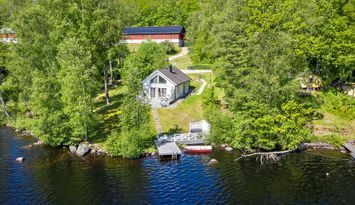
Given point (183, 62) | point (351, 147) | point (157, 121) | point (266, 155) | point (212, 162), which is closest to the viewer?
point (212, 162)

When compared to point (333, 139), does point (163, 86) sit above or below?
above

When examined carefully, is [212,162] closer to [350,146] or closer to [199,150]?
[199,150]

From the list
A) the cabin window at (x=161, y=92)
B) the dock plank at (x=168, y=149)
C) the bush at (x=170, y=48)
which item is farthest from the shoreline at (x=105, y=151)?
the bush at (x=170, y=48)

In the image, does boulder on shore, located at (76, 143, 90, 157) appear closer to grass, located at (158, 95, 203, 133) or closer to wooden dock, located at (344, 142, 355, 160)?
grass, located at (158, 95, 203, 133)

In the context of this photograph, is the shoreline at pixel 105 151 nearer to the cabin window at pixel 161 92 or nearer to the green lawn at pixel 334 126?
the green lawn at pixel 334 126

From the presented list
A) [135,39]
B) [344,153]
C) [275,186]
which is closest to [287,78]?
[344,153]

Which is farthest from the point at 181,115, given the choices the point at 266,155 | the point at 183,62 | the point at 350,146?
the point at 183,62

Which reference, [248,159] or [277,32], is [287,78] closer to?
[277,32]

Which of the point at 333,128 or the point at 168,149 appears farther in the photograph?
the point at 333,128
